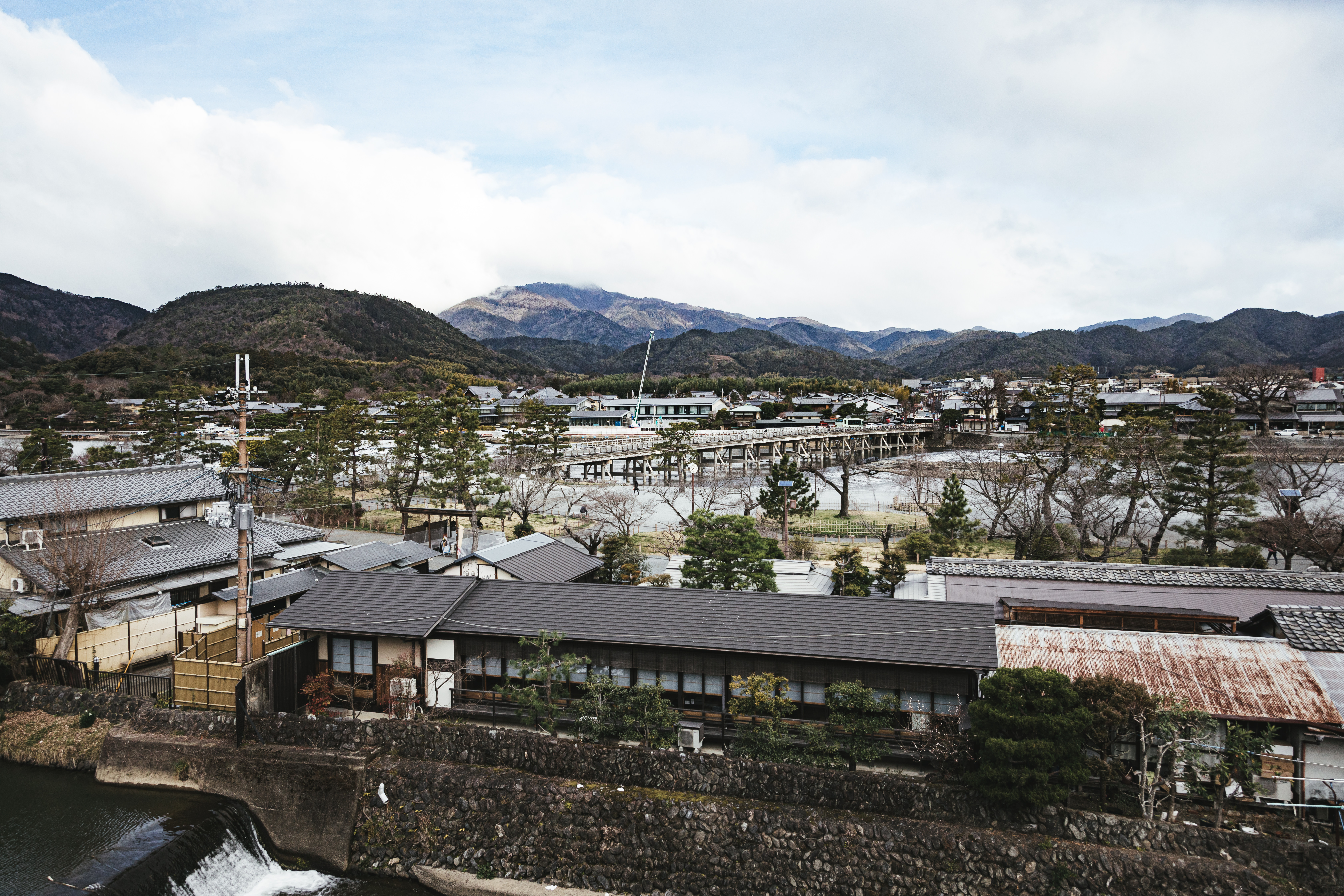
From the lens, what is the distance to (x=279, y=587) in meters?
17.4

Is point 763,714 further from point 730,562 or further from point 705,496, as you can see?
point 705,496

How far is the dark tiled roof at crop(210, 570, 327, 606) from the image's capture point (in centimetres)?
1683

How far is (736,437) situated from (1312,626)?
48158mm

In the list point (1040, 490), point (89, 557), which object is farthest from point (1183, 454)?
point (89, 557)

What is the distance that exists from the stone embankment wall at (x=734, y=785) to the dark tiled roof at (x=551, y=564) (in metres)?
4.49

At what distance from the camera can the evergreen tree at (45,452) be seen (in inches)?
1236

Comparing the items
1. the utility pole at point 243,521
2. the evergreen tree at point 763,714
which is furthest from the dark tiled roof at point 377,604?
the evergreen tree at point 763,714

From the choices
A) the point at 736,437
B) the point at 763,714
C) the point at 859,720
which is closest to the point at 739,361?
the point at 736,437

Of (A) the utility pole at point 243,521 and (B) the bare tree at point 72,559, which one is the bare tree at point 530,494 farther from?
(A) the utility pole at point 243,521

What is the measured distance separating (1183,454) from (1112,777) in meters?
22.5

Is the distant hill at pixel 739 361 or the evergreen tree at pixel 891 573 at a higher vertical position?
the distant hill at pixel 739 361

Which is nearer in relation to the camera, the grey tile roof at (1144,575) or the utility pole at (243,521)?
the utility pole at (243,521)

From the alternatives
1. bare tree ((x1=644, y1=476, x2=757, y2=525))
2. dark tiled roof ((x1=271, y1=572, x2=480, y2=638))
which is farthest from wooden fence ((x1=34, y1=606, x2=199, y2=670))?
bare tree ((x1=644, y1=476, x2=757, y2=525))

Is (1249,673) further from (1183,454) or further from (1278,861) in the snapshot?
(1183,454)
